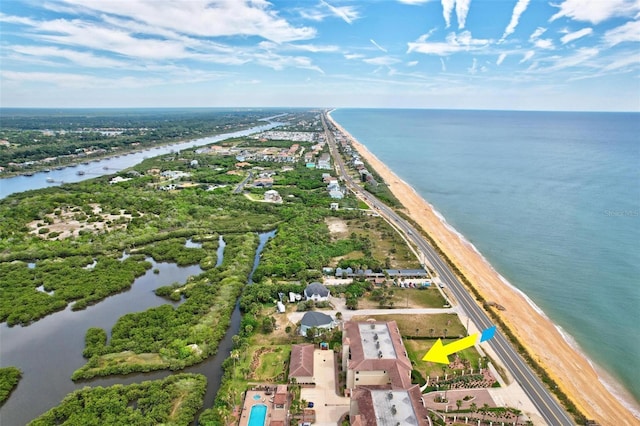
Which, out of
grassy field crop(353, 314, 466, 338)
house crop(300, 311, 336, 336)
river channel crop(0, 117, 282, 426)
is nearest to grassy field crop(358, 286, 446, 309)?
grassy field crop(353, 314, 466, 338)

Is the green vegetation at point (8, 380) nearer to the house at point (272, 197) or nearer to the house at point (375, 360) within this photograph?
the house at point (375, 360)

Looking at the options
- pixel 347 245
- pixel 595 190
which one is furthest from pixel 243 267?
pixel 595 190

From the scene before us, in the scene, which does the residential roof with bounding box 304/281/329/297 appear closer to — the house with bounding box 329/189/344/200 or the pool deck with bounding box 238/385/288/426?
the pool deck with bounding box 238/385/288/426

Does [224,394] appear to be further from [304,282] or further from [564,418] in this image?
[564,418]

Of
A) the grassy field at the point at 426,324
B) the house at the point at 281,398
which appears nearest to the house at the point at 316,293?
the grassy field at the point at 426,324

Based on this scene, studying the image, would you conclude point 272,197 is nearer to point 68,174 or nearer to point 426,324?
point 426,324

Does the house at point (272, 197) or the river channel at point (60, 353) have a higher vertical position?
the house at point (272, 197)
